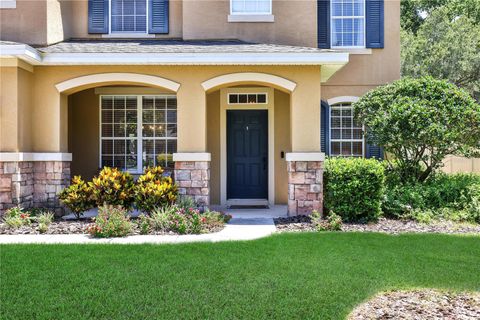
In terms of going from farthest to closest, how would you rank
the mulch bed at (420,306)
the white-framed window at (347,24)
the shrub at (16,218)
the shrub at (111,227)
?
1. the white-framed window at (347,24)
2. the shrub at (16,218)
3. the shrub at (111,227)
4. the mulch bed at (420,306)

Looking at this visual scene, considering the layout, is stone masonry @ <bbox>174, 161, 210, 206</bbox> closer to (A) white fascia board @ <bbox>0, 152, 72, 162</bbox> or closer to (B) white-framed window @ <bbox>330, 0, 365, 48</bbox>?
(A) white fascia board @ <bbox>0, 152, 72, 162</bbox>

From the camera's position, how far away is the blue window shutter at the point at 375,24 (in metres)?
11.4

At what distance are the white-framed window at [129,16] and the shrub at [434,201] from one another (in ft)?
24.4

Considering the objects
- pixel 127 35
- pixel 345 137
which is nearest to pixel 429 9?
pixel 345 137

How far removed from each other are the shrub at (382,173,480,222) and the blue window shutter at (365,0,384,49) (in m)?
4.01

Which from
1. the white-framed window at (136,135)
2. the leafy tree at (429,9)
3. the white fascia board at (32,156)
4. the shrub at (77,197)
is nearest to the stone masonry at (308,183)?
the white-framed window at (136,135)

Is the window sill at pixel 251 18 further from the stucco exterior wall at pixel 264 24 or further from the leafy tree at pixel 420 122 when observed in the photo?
the leafy tree at pixel 420 122

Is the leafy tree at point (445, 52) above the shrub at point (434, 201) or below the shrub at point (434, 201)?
above

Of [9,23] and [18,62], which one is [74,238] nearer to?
[18,62]

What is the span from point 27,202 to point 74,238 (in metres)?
2.34

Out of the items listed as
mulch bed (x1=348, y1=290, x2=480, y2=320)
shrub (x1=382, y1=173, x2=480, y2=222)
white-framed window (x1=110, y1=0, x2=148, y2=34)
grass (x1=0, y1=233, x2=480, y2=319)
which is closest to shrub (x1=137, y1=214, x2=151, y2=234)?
grass (x1=0, y1=233, x2=480, y2=319)

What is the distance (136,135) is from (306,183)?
4.87m

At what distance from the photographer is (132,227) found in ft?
24.9

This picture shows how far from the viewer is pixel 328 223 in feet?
26.5
